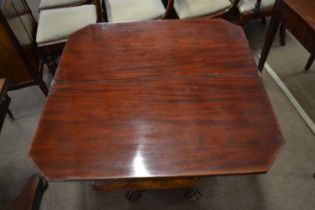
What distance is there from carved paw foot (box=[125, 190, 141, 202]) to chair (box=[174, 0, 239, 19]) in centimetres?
128

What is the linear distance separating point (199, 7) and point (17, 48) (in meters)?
1.30

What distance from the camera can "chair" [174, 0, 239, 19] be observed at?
1.84 m

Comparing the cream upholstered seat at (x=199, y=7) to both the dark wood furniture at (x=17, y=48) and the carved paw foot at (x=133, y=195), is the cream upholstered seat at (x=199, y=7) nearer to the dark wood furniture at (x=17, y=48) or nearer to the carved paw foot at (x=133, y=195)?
the dark wood furniture at (x=17, y=48)

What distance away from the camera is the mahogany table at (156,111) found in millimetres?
823

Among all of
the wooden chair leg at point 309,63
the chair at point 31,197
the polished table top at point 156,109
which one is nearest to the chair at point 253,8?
the wooden chair leg at point 309,63

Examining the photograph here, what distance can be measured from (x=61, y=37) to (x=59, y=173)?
1.20m

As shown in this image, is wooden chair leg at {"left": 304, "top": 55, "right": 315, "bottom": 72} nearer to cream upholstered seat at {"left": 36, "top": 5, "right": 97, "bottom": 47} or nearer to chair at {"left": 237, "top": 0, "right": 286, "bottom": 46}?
chair at {"left": 237, "top": 0, "right": 286, "bottom": 46}

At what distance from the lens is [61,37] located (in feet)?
5.65

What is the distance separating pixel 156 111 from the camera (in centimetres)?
97

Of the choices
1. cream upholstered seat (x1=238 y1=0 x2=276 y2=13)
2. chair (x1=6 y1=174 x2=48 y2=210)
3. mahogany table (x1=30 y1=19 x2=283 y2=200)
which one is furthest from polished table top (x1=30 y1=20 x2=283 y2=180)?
cream upholstered seat (x1=238 y1=0 x2=276 y2=13)

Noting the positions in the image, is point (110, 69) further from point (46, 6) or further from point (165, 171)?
point (46, 6)

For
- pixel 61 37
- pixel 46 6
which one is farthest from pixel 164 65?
pixel 46 6

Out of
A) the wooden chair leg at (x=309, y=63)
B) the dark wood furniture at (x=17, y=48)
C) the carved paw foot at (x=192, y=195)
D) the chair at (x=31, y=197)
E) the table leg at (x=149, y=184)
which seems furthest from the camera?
the wooden chair leg at (x=309, y=63)

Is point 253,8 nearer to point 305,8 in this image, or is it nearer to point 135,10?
point 305,8
